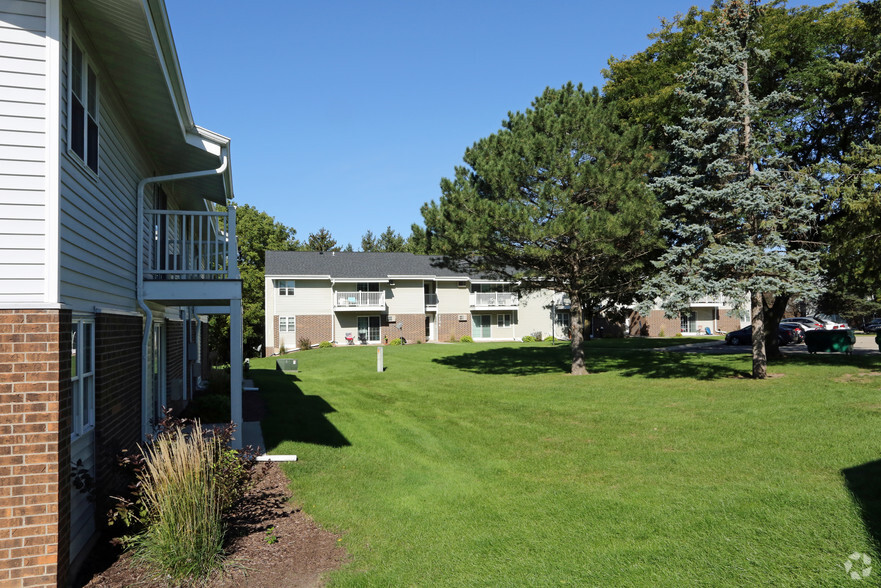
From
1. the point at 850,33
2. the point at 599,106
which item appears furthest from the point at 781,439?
the point at 850,33

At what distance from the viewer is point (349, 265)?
43.2 meters

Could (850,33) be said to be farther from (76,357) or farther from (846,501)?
(76,357)

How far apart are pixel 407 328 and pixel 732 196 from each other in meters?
29.1

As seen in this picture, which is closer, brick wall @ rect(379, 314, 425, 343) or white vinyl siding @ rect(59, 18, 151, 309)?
white vinyl siding @ rect(59, 18, 151, 309)

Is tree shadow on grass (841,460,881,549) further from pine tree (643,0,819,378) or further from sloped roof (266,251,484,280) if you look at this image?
sloped roof (266,251,484,280)

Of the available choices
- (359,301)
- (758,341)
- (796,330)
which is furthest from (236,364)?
(796,330)

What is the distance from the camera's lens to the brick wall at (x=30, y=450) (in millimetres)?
4438

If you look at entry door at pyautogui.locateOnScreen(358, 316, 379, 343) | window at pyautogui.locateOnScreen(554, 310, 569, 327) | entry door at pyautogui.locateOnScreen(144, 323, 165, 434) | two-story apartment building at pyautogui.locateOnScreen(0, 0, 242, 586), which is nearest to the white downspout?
two-story apartment building at pyautogui.locateOnScreen(0, 0, 242, 586)

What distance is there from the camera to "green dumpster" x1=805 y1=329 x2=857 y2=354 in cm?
2322

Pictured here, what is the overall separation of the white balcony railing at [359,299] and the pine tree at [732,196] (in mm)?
25654

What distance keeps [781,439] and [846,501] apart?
133 inches

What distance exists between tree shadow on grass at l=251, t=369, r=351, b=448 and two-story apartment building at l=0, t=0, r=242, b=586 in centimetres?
309

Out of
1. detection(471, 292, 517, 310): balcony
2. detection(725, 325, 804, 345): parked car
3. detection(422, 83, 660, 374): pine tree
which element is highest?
detection(422, 83, 660, 374): pine tree

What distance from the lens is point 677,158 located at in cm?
1886
